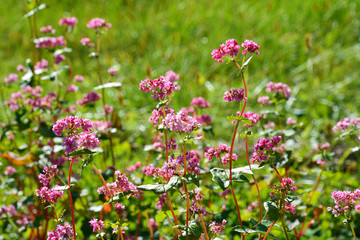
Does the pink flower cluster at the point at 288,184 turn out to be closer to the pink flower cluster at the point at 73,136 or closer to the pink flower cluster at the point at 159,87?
the pink flower cluster at the point at 159,87

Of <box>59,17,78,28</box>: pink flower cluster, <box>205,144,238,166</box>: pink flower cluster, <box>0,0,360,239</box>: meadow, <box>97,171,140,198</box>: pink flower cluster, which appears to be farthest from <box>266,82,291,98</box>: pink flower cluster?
<box>59,17,78,28</box>: pink flower cluster

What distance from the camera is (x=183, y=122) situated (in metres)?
1.41

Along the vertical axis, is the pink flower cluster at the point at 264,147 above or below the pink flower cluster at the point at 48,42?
below

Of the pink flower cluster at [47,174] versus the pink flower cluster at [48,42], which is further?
the pink flower cluster at [48,42]

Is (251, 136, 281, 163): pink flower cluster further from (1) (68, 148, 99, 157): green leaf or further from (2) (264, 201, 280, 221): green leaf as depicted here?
(1) (68, 148, 99, 157): green leaf

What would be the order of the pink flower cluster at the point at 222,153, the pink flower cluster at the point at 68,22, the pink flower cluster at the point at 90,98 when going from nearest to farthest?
the pink flower cluster at the point at 222,153 → the pink flower cluster at the point at 90,98 → the pink flower cluster at the point at 68,22

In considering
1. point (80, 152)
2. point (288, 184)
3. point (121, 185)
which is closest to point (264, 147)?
point (288, 184)

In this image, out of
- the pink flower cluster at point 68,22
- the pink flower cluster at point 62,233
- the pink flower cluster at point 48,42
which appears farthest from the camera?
the pink flower cluster at point 68,22

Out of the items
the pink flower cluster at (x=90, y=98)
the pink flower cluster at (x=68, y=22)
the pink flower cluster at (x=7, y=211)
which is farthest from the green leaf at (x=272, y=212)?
the pink flower cluster at (x=68, y=22)

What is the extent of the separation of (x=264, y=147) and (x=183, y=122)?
1.09ft

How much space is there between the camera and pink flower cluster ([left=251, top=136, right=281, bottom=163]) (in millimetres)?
1533

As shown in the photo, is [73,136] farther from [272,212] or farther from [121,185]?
[272,212]

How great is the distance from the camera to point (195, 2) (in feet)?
20.2

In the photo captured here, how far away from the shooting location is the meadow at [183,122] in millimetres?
1553
